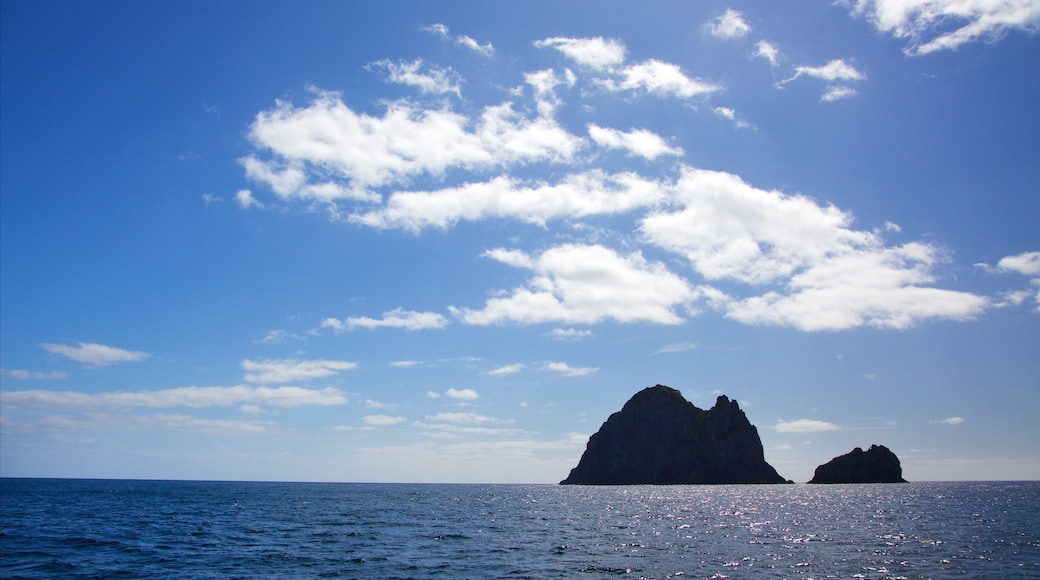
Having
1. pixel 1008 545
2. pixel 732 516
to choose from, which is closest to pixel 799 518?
pixel 732 516

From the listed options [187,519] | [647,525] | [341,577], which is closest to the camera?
[341,577]

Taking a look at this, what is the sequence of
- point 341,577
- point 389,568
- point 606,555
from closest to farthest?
point 341,577 → point 389,568 → point 606,555

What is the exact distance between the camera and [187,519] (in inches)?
3152

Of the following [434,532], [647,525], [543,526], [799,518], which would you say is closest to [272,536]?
[434,532]

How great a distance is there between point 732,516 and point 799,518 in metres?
8.38

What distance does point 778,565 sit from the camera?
4194 cm

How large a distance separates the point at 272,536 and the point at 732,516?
58.6 m

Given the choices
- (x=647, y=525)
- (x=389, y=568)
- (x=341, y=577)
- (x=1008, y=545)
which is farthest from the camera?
(x=647, y=525)

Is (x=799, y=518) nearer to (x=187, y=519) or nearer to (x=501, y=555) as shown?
(x=501, y=555)

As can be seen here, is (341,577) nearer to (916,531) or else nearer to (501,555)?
(501,555)

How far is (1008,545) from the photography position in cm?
5094

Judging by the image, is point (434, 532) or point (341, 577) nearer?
point (341, 577)

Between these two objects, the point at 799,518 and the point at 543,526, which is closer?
the point at 543,526

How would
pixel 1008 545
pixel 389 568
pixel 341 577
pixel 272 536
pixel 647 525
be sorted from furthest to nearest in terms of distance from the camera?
pixel 647 525 < pixel 272 536 < pixel 1008 545 < pixel 389 568 < pixel 341 577
